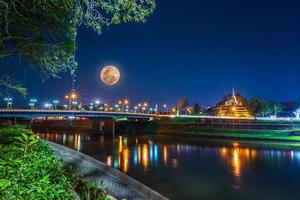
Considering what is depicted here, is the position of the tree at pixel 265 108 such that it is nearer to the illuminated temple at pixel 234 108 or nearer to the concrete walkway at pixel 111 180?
the illuminated temple at pixel 234 108

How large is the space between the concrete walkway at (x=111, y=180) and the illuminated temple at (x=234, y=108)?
95.3 meters

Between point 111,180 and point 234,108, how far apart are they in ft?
337

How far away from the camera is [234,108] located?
363ft

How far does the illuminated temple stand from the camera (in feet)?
353

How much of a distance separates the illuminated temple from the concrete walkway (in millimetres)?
95326

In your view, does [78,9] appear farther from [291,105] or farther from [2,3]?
[291,105]

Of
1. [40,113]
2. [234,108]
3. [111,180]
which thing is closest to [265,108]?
[234,108]

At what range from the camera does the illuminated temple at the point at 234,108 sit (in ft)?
353

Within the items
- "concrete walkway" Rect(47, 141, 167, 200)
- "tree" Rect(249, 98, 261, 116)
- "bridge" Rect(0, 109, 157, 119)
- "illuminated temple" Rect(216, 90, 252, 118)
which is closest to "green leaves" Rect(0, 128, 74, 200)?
"concrete walkway" Rect(47, 141, 167, 200)

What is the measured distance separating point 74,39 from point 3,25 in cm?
213

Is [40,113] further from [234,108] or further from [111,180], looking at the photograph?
[234,108]

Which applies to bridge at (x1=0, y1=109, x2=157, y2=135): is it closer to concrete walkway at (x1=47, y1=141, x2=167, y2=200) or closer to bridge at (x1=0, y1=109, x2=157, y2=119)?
bridge at (x1=0, y1=109, x2=157, y2=119)

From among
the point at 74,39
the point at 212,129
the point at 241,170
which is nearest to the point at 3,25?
the point at 74,39

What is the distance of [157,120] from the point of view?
109375 millimetres
